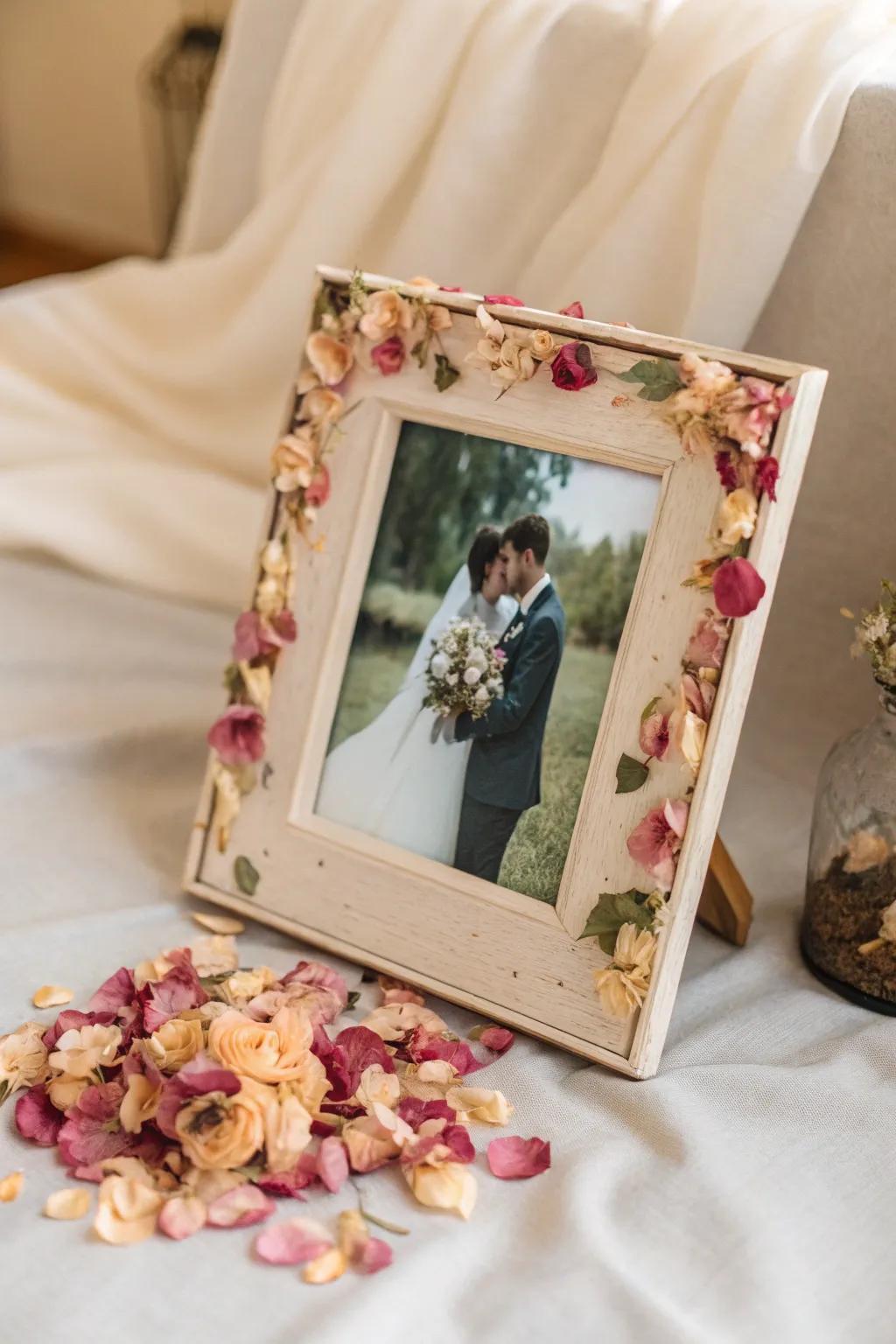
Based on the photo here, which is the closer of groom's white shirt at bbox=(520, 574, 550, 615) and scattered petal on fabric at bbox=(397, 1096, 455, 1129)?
scattered petal on fabric at bbox=(397, 1096, 455, 1129)

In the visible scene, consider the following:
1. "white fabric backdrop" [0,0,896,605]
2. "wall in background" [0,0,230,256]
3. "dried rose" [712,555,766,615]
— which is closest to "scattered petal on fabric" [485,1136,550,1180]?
"dried rose" [712,555,766,615]

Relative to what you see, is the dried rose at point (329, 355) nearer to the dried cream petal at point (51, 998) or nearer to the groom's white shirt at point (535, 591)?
the groom's white shirt at point (535, 591)

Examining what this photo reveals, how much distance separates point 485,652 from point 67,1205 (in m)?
0.42

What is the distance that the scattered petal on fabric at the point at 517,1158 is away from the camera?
69cm

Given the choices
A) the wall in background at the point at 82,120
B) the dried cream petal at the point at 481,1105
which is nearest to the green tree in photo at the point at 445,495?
the dried cream petal at the point at 481,1105

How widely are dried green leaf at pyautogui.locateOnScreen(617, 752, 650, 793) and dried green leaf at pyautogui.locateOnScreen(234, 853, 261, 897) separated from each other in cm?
30

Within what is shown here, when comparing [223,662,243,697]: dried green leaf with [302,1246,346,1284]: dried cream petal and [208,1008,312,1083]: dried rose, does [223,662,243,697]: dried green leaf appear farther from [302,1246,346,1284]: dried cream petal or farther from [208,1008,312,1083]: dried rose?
[302,1246,346,1284]: dried cream petal

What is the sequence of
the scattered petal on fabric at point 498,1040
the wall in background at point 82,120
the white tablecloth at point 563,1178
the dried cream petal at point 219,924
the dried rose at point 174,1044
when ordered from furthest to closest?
the wall in background at point 82,120 → the dried cream petal at point 219,924 → the scattered petal on fabric at point 498,1040 → the dried rose at point 174,1044 → the white tablecloth at point 563,1178

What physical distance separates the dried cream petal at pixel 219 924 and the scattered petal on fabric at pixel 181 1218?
0.29m

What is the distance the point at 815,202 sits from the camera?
1.02 metres

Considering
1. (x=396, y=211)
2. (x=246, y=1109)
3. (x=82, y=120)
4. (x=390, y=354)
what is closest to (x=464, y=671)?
(x=390, y=354)

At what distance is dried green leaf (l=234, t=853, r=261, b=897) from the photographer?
0.91 meters

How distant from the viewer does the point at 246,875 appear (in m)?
0.92

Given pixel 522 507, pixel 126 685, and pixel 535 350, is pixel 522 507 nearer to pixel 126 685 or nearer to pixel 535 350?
pixel 535 350
